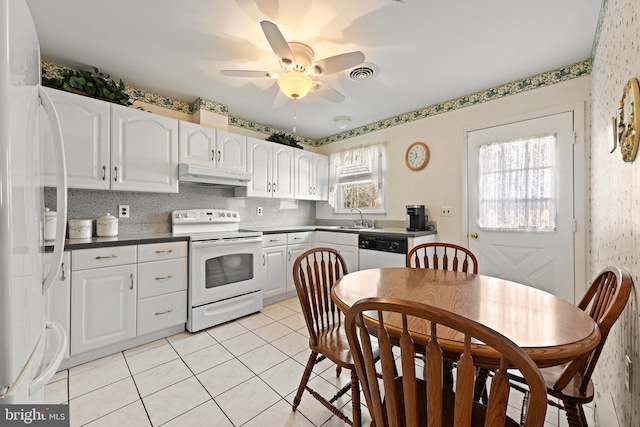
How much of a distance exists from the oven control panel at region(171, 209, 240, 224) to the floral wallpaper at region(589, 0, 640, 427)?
129 inches

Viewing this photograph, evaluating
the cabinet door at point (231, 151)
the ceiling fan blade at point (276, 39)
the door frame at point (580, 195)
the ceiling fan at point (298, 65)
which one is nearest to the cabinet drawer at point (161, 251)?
the cabinet door at point (231, 151)

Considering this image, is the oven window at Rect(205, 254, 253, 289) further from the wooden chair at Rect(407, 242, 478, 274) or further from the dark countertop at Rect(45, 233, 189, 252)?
the wooden chair at Rect(407, 242, 478, 274)

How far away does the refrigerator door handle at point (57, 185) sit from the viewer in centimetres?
91

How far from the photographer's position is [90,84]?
2277 millimetres

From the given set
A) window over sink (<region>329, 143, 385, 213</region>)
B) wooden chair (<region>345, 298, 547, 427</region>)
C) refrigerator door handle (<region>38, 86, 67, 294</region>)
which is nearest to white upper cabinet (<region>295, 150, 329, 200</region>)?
window over sink (<region>329, 143, 385, 213</region>)

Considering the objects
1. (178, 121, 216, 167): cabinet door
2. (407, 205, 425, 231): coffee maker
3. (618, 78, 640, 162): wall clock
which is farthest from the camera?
(407, 205, 425, 231): coffee maker

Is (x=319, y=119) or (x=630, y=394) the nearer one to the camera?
(x=630, y=394)

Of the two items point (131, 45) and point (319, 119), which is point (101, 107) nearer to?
point (131, 45)

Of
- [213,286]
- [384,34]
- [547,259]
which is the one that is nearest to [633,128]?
[384,34]

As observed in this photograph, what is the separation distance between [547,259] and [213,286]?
126 inches

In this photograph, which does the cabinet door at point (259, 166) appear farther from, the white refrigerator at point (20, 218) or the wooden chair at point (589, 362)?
the wooden chair at point (589, 362)

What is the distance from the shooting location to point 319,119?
3.70m

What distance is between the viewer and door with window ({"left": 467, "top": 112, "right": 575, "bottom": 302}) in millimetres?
2371

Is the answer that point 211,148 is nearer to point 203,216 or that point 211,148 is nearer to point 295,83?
point 203,216
